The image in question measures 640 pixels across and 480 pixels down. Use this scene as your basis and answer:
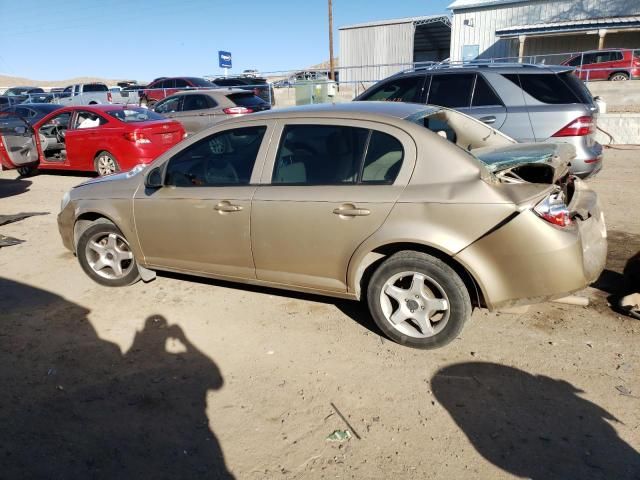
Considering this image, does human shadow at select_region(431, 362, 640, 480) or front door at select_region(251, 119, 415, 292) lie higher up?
front door at select_region(251, 119, 415, 292)

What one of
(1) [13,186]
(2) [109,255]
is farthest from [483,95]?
(1) [13,186]

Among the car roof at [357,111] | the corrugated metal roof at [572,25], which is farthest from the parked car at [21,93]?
the car roof at [357,111]

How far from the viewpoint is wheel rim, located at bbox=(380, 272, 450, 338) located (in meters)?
3.31

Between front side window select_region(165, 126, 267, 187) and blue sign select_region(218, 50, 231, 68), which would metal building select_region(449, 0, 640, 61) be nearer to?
blue sign select_region(218, 50, 231, 68)

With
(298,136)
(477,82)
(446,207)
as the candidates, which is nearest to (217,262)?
(298,136)

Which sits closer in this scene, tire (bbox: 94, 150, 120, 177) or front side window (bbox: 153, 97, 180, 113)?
tire (bbox: 94, 150, 120, 177)

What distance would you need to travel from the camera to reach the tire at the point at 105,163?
970 centimetres

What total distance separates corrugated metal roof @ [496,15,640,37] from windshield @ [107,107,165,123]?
24.6m

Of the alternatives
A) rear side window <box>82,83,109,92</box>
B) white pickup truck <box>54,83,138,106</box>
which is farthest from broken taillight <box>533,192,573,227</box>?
rear side window <box>82,83,109,92</box>

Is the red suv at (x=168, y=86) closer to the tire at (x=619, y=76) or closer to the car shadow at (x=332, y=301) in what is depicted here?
the tire at (x=619, y=76)

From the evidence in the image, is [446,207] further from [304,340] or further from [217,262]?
[217,262]

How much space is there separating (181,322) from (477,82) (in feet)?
17.1

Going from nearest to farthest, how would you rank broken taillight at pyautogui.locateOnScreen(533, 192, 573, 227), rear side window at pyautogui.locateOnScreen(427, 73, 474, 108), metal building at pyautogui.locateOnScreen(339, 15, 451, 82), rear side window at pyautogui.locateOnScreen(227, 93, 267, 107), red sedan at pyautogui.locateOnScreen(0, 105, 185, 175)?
broken taillight at pyautogui.locateOnScreen(533, 192, 573, 227) < rear side window at pyautogui.locateOnScreen(427, 73, 474, 108) < red sedan at pyautogui.locateOnScreen(0, 105, 185, 175) < rear side window at pyautogui.locateOnScreen(227, 93, 267, 107) < metal building at pyautogui.locateOnScreen(339, 15, 451, 82)

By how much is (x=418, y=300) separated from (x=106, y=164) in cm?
831
